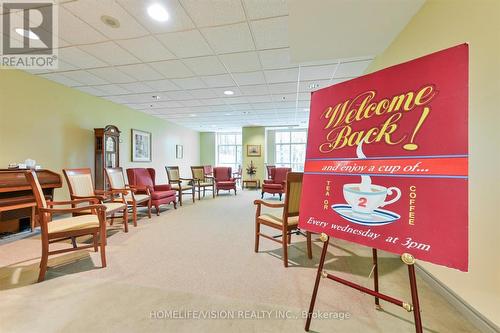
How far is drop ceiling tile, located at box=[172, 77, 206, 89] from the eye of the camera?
401cm

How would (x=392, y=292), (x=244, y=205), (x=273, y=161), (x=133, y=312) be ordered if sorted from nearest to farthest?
(x=133, y=312) < (x=392, y=292) < (x=244, y=205) < (x=273, y=161)

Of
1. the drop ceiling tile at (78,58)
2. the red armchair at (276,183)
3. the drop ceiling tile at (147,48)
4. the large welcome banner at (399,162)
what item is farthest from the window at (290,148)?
the large welcome banner at (399,162)

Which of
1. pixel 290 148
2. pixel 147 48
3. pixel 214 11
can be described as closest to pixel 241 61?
pixel 214 11

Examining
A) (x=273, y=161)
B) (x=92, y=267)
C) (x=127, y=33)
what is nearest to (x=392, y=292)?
(x=92, y=267)

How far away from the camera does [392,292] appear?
1.78m

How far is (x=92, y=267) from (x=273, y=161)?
8.65 metres

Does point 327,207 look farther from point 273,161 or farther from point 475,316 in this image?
point 273,161

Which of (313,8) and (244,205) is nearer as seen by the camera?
(313,8)

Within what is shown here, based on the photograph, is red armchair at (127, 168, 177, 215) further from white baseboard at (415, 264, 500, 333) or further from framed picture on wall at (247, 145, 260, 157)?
framed picture on wall at (247, 145, 260, 157)

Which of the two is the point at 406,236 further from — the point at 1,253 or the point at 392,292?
the point at 1,253

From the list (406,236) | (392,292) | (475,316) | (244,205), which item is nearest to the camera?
(406,236)

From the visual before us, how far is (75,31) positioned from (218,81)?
83.1 inches

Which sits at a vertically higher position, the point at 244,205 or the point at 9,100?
the point at 9,100

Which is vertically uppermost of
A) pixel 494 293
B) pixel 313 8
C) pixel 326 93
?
pixel 313 8
